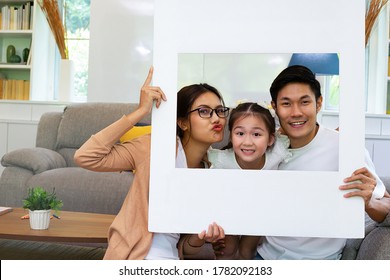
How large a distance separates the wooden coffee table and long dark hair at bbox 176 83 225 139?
766 millimetres

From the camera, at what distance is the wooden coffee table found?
1.64m

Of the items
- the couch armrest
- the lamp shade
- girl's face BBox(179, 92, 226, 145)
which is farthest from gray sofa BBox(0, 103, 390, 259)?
the lamp shade

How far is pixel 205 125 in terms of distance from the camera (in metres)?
1.06

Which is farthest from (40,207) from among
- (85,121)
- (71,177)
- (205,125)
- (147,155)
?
(85,121)

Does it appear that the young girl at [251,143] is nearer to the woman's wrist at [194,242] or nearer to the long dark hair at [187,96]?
the long dark hair at [187,96]

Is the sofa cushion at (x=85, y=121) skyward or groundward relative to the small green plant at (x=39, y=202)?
skyward

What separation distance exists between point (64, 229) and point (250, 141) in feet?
3.19

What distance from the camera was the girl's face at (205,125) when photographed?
1.04 meters

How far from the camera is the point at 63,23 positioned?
4.86m

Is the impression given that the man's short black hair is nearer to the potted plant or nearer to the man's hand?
the man's hand

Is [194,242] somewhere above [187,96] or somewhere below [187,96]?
below

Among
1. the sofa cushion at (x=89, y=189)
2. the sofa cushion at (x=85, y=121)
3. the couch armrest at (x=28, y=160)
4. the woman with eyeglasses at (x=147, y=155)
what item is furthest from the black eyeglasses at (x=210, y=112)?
the sofa cushion at (x=85, y=121)

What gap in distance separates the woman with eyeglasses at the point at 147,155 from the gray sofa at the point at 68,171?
1568 millimetres

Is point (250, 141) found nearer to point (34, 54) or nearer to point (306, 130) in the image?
point (306, 130)
